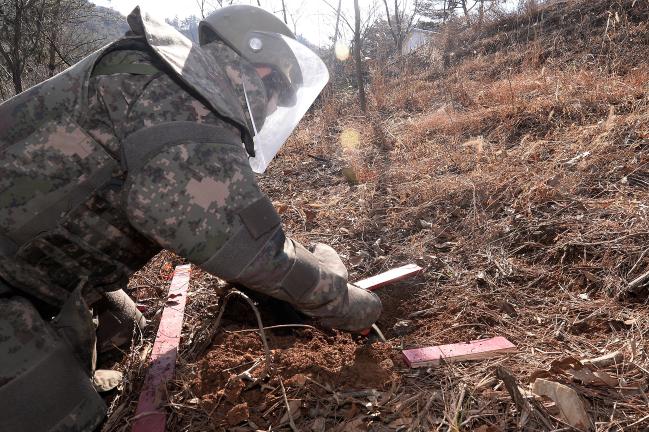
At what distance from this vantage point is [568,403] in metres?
1.21

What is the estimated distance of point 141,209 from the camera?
1263 millimetres

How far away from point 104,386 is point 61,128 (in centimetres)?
98

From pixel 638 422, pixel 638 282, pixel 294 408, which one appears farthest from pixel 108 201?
pixel 638 282

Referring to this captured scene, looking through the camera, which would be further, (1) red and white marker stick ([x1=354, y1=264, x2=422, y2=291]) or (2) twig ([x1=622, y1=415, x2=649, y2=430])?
(1) red and white marker stick ([x1=354, y1=264, x2=422, y2=291])

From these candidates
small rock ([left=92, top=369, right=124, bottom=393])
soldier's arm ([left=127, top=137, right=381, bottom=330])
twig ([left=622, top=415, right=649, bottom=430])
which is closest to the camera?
twig ([left=622, top=415, right=649, bottom=430])

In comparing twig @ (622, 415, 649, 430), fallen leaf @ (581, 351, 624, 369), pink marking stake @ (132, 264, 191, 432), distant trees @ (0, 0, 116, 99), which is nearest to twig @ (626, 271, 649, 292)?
fallen leaf @ (581, 351, 624, 369)

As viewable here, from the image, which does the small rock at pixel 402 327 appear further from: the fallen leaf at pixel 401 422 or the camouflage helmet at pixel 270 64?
the camouflage helmet at pixel 270 64

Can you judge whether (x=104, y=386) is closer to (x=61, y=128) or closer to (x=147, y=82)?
(x=61, y=128)

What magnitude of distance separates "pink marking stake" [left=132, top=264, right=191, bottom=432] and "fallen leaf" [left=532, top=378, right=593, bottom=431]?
120cm

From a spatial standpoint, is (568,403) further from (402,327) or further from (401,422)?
(402,327)

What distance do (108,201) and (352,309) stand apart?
937mm

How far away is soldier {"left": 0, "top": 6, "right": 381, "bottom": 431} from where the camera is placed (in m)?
1.28

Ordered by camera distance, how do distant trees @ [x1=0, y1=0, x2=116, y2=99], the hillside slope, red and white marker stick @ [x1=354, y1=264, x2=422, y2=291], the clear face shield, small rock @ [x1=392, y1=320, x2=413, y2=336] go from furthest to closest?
distant trees @ [x1=0, y1=0, x2=116, y2=99] → red and white marker stick @ [x1=354, y1=264, x2=422, y2=291] → small rock @ [x1=392, y1=320, x2=413, y2=336] → the clear face shield → the hillside slope

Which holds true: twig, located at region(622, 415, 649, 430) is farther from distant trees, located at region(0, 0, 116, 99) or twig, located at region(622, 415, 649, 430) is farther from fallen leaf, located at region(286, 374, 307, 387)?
distant trees, located at region(0, 0, 116, 99)
